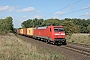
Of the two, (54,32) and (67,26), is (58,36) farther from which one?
(67,26)

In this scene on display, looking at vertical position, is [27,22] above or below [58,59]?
above

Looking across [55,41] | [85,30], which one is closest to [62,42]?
[55,41]

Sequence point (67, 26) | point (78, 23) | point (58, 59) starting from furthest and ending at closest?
point (78, 23), point (67, 26), point (58, 59)

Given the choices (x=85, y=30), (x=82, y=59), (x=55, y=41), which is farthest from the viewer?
(x=85, y=30)

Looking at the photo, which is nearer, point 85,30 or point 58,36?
point 58,36

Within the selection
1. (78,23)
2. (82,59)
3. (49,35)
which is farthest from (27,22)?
(82,59)

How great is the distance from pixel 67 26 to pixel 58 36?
8377 cm

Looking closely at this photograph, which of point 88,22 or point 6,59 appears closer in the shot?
point 6,59

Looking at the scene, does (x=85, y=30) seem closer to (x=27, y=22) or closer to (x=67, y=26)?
(x=67, y=26)

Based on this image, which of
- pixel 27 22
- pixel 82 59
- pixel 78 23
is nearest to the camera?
pixel 82 59

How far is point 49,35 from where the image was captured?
103ft

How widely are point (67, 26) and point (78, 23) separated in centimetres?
5173

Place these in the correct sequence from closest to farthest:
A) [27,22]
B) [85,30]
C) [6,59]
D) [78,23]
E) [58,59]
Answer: [6,59] < [58,59] < [85,30] < [78,23] < [27,22]

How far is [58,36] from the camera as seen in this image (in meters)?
29.6
